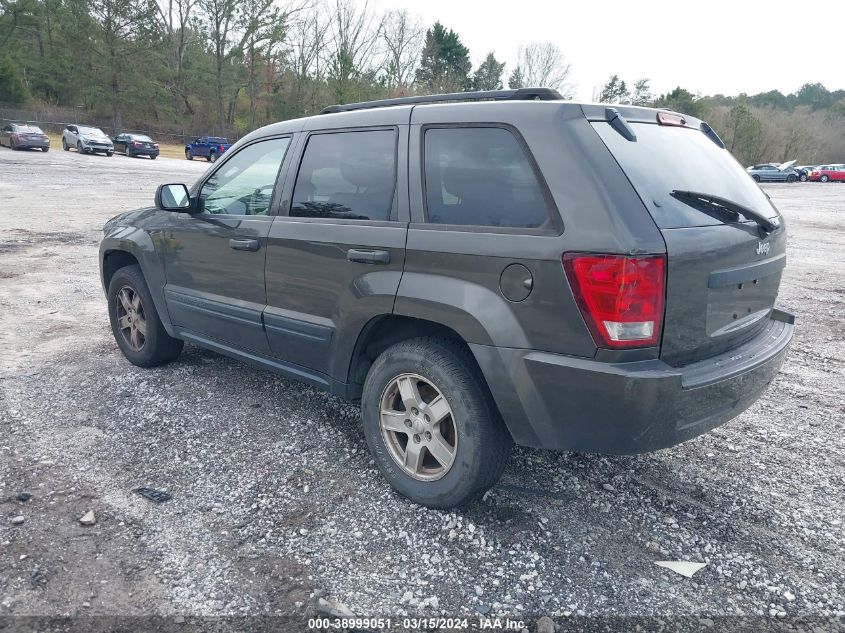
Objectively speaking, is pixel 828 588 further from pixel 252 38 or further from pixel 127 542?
pixel 252 38

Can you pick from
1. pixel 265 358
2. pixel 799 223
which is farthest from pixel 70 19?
pixel 265 358

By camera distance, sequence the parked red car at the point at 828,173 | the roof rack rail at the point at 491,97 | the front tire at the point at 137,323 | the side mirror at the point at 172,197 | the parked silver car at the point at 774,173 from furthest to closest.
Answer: the parked red car at the point at 828,173
the parked silver car at the point at 774,173
the front tire at the point at 137,323
the side mirror at the point at 172,197
the roof rack rail at the point at 491,97

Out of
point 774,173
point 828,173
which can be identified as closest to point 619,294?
point 774,173

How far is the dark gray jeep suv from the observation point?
235 cm

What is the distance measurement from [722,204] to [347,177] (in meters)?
1.88

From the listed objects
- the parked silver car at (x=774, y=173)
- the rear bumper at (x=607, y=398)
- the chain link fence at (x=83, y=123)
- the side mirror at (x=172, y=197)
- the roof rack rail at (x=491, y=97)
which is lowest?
the rear bumper at (x=607, y=398)

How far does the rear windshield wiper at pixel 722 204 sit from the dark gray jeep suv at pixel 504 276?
0.03ft

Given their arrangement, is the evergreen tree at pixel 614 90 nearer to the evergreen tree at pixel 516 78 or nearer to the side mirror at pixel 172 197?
the evergreen tree at pixel 516 78

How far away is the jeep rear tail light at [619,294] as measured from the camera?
89.8 inches

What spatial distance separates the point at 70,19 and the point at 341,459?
5636cm

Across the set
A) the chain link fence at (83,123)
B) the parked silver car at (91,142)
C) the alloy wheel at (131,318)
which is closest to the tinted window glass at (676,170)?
the alloy wheel at (131,318)

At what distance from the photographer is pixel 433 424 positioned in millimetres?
2889

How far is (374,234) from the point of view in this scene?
300 cm

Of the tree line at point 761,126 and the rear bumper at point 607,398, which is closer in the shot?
the rear bumper at point 607,398
